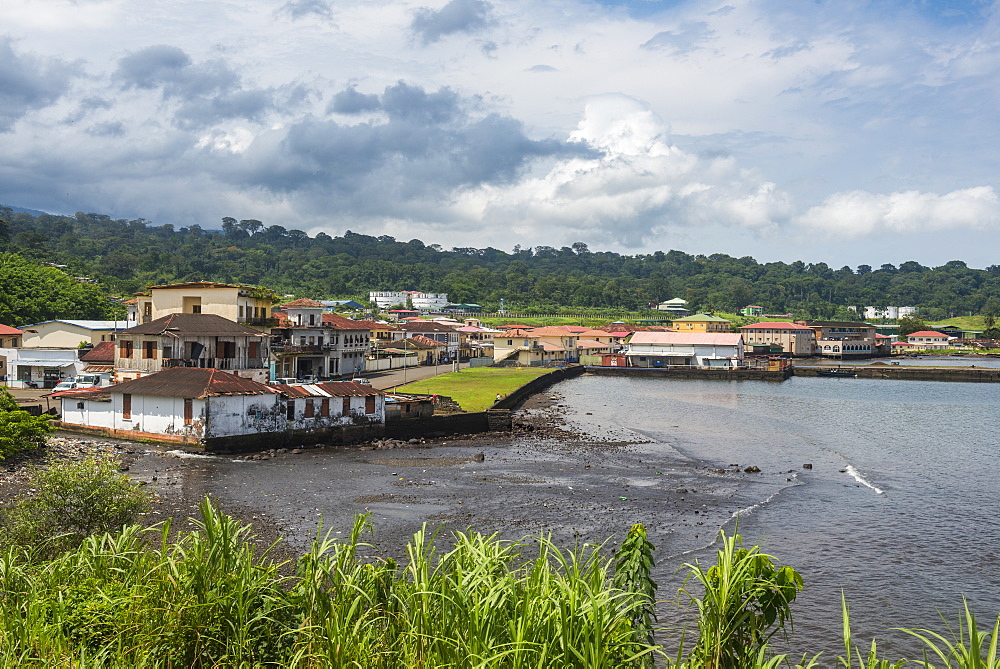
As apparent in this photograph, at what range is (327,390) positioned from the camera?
41.5 meters

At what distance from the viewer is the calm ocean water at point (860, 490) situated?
20.5m

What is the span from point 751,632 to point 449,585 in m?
4.16

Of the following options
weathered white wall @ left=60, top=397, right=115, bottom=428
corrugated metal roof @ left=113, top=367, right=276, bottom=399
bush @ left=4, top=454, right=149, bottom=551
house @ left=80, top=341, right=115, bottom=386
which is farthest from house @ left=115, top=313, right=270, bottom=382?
bush @ left=4, top=454, right=149, bottom=551

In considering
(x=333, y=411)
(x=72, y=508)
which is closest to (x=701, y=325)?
(x=333, y=411)

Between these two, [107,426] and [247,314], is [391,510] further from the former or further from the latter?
[247,314]

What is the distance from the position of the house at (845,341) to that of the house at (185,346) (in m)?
131

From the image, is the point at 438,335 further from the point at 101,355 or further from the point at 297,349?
the point at 101,355

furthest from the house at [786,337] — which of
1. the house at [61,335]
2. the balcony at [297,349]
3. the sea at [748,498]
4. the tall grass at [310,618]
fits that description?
the tall grass at [310,618]

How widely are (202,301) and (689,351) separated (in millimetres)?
78693

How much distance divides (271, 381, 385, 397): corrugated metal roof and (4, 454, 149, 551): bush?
22034mm

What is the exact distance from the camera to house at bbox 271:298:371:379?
61750 millimetres

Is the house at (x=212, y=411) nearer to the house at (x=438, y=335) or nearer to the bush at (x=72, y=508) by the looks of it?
the bush at (x=72, y=508)

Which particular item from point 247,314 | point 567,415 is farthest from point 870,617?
point 247,314

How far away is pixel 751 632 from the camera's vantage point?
10086 millimetres
